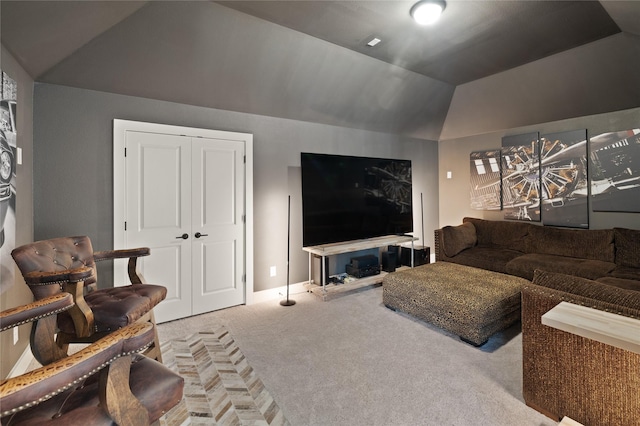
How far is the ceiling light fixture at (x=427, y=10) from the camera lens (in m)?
2.35

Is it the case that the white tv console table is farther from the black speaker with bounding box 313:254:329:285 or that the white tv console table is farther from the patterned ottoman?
the patterned ottoman

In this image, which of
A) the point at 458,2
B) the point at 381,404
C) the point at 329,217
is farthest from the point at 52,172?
the point at 458,2

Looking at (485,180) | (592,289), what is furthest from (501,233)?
(592,289)

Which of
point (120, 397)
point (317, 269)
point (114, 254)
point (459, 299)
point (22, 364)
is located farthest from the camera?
point (317, 269)

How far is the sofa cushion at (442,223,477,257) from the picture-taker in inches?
169

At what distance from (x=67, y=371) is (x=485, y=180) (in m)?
5.42

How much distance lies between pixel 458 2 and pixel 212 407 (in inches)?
135

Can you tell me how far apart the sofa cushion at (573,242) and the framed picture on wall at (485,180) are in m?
0.82

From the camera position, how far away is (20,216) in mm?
2252

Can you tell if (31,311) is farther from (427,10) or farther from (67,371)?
(427,10)

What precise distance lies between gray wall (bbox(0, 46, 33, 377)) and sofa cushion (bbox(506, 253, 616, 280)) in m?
4.57

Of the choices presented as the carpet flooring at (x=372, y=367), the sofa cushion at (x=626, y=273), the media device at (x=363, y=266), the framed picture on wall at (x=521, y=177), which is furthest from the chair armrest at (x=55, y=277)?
the framed picture on wall at (x=521, y=177)

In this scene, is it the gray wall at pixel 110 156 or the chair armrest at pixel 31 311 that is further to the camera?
the gray wall at pixel 110 156

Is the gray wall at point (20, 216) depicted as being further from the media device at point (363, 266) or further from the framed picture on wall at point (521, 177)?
the framed picture on wall at point (521, 177)
